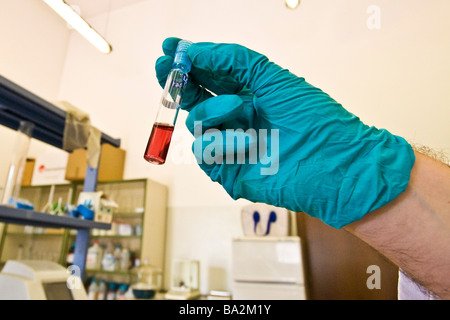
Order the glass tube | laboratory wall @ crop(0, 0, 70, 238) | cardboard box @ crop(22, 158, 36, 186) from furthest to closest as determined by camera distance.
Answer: cardboard box @ crop(22, 158, 36, 186)
laboratory wall @ crop(0, 0, 70, 238)
the glass tube

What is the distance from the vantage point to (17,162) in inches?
63.5

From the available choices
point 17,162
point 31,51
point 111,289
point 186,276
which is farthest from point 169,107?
point 31,51

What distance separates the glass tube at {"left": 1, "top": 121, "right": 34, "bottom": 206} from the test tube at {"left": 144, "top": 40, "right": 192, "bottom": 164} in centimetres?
134

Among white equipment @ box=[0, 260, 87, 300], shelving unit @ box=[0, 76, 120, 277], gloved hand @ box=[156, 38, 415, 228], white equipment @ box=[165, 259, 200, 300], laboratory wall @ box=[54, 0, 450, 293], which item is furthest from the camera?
white equipment @ box=[165, 259, 200, 300]

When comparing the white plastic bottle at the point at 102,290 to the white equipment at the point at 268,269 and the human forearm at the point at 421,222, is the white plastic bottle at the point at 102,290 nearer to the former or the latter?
the white equipment at the point at 268,269

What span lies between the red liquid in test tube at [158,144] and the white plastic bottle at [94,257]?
2746 millimetres

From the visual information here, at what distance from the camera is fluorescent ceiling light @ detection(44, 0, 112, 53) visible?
2257 mm

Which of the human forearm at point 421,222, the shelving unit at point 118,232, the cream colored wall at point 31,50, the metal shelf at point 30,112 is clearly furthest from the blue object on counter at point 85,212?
the cream colored wall at point 31,50

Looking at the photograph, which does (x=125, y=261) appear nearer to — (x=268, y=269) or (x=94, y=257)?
(x=94, y=257)

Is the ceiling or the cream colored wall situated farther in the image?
the ceiling

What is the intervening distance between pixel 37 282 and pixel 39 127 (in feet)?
3.39

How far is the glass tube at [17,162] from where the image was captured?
1.56 metres

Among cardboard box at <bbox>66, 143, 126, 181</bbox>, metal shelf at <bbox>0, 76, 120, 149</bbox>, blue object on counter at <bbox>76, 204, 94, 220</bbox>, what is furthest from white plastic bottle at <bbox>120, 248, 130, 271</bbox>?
metal shelf at <bbox>0, 76, 120, 149</bbox>

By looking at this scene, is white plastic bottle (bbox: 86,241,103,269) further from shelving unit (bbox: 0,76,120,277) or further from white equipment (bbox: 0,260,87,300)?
white equipment (bbox: 0,260,87,300)
